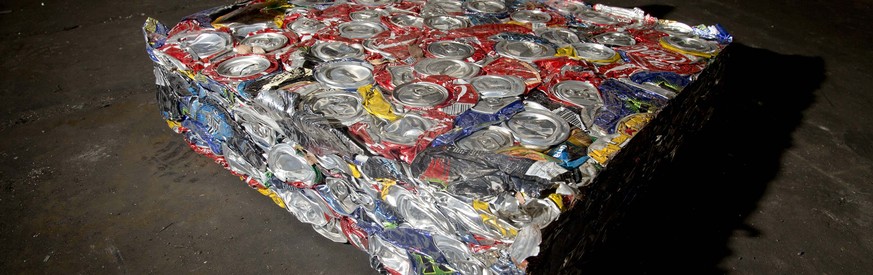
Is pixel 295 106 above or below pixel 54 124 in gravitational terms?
above

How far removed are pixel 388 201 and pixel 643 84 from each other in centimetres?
105

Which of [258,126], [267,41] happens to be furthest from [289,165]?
[267,41]

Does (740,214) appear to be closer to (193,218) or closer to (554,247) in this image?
(554,247)

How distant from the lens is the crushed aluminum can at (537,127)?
5.82 ft

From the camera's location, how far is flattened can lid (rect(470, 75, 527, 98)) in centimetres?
205

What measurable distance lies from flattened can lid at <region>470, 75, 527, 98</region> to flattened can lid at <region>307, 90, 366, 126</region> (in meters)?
0.43

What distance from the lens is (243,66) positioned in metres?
2.29

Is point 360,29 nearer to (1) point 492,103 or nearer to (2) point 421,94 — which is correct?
(2) point 421,94

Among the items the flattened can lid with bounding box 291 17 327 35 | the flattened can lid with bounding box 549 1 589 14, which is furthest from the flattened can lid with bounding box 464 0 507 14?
the flattened can lid with bounding box 291 17 327 35

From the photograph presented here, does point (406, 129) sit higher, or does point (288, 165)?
point (406, 129)

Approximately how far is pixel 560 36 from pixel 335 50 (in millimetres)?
1003

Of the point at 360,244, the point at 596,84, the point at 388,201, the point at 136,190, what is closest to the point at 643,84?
the point at 596,84

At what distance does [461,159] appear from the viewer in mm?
1665

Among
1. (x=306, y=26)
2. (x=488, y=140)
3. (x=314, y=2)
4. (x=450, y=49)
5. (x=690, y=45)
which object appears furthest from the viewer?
(x=314, y=2)
